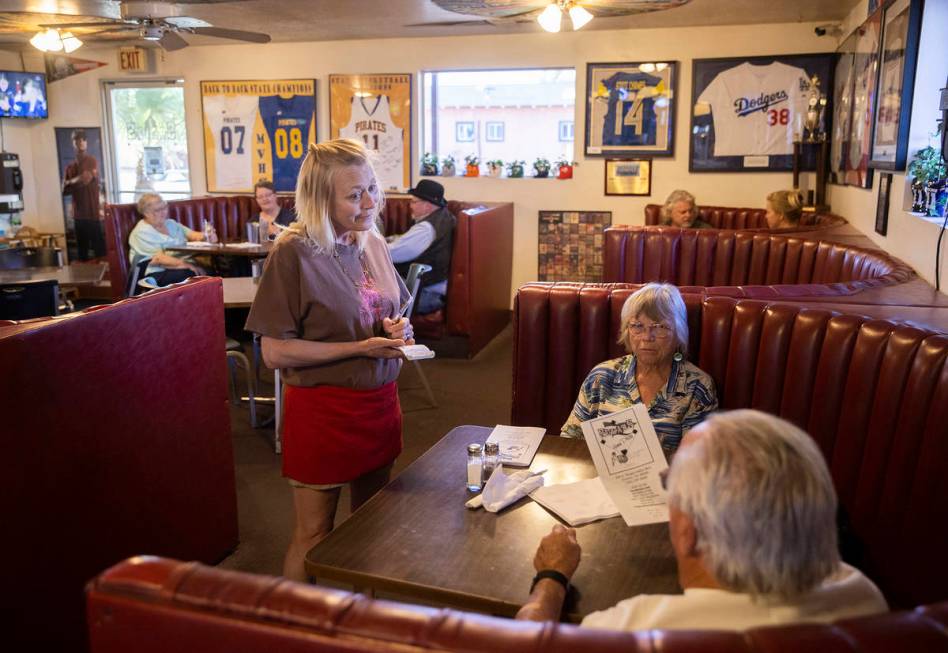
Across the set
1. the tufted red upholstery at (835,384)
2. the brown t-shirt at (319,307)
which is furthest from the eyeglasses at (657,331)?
the brown t-shirt at (319,307)

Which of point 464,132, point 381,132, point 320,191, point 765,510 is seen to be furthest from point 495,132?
point 765,510

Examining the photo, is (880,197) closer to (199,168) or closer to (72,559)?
(72,559)

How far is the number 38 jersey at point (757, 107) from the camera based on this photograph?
276 inches

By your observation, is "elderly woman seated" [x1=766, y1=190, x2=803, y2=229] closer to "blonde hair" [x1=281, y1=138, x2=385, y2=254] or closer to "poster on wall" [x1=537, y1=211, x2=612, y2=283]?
"poster on wall" [x1=537, y1=211, x2=612, y2=283]

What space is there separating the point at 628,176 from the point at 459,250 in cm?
222

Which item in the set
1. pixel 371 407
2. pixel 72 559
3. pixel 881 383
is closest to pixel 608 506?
pixel 371 407

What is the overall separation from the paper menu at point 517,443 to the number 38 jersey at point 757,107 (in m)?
5.78

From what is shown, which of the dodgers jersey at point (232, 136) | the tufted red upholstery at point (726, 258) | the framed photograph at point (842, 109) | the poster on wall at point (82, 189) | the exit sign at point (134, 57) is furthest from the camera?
the poster on wall at point (82, 189)

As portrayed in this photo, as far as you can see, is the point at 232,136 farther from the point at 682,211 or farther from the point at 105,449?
the point at 105,449

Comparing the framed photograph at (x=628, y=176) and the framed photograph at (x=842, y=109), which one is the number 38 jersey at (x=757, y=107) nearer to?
the framed photograph at (x=842, y=109)

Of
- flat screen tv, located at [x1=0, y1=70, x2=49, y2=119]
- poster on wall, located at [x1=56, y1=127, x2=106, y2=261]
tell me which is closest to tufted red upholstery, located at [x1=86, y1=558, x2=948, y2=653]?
poster on wall, located at [x1=56, y1=127, x2=106, y2=261]

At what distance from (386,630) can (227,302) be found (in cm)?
364

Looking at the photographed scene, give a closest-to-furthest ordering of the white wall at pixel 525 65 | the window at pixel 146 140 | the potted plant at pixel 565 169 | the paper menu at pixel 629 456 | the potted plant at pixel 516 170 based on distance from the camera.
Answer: the paper menu at pixel 629 456 → the white wall at pixel 525 65 → the potted plant at pixel 565 169 → the potted plant at pixel 516 170 → the window at pixel 146 140

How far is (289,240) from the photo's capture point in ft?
7.06
